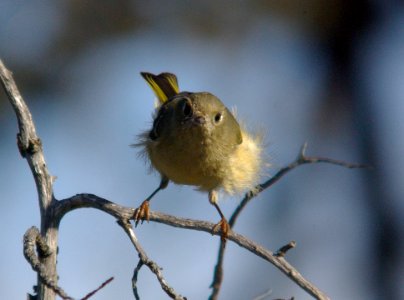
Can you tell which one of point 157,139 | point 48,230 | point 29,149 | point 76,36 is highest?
point 76,36

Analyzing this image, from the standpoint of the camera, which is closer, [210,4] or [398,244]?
[398,244]

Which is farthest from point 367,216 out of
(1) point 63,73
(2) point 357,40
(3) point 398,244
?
(1) point 63,73

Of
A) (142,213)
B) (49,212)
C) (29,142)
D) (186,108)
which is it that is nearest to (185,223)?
(49,212)

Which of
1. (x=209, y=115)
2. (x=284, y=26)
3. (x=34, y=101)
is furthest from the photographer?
(x=284, y=26)

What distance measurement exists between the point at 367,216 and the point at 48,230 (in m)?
4.30

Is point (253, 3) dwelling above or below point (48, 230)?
above

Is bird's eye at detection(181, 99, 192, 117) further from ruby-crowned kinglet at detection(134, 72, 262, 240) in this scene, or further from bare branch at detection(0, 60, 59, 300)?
bare branch at detection(0, 60, 59, 300)

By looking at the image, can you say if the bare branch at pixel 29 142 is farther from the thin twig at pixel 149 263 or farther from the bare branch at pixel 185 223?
the thin twig at pixel 149 263

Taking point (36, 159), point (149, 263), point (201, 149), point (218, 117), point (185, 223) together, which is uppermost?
point (218, 117)

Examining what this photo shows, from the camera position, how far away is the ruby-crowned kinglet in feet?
14.9

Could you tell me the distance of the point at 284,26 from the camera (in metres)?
7.95

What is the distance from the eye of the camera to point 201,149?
4.54 m

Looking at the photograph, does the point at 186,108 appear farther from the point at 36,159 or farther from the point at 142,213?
the point at 36,159

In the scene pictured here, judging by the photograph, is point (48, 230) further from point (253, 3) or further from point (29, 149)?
point (253, 3)
